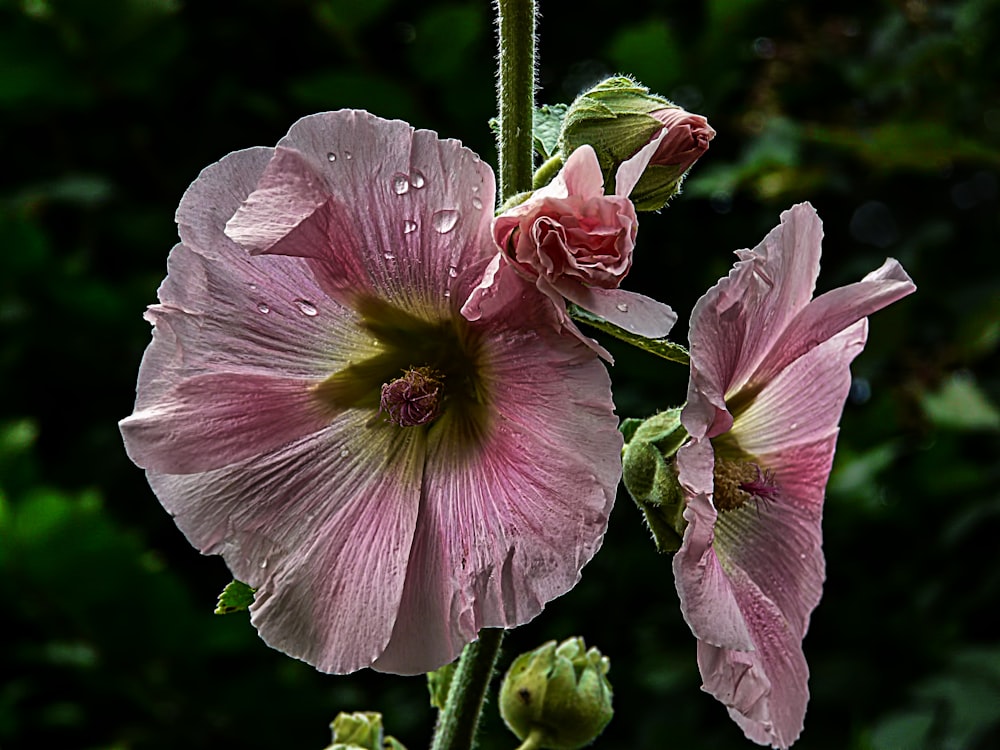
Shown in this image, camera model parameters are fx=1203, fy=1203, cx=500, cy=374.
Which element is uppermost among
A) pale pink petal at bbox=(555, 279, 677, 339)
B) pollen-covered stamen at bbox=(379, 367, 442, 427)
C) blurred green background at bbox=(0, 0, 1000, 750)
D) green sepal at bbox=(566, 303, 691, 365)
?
pale pink petal at bbox=(555, 279, 677, 339)

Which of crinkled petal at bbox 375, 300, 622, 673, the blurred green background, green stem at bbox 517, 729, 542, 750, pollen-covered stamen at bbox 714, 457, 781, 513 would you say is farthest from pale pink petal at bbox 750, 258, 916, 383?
the blurred green background

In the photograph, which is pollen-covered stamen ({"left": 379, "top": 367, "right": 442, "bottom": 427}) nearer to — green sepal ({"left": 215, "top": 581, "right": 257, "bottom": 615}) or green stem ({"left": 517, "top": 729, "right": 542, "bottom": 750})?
green sepal ({"left": 215, "top": 581, "right": 257, "bottom": 615})

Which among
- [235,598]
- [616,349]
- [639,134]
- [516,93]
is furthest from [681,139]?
[616,349]

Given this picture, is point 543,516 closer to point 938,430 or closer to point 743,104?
point 938,430

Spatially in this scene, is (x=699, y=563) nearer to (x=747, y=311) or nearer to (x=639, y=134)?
(x=747, y=311)

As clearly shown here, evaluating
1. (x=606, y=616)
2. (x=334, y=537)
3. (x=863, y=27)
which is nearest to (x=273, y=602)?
(x=334, y=537)

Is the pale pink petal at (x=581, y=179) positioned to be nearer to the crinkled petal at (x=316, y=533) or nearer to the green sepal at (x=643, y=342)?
the green sepal at (x=643, y=342)
